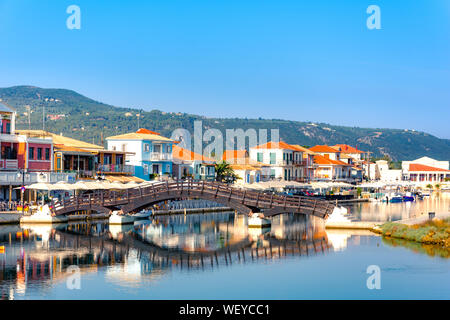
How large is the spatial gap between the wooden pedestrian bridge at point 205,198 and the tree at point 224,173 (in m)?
36.6

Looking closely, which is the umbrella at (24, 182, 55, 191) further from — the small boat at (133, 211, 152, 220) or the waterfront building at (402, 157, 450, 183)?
the waterfront building at (402, 157, 450, 183)

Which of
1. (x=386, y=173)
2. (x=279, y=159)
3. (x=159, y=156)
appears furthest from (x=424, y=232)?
(x=386, y=173)

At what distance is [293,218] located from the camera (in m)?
70.6

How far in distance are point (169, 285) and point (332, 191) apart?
3482 inches

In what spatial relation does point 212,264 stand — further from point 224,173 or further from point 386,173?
point 386,173

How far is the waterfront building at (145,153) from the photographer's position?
80.0 meters

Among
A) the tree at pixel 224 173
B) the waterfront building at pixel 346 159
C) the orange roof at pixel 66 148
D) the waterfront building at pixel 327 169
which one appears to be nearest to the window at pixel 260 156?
the tree at pixel 224 173

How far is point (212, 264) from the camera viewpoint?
37594mm

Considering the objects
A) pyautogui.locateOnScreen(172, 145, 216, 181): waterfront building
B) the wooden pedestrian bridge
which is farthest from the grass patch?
pyautogui.locateOnScreen(172, 145, 216, 181): waterfront building

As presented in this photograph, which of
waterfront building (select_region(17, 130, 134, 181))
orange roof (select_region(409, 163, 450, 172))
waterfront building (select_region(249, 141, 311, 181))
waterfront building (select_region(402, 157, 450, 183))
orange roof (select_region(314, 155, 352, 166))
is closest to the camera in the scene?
waterfront building (select_region(17, 130, 134, 181))

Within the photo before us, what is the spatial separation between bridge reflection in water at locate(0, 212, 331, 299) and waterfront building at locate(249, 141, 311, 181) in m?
47.1

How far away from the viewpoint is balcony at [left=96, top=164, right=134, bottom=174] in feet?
237

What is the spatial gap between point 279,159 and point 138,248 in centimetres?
6642

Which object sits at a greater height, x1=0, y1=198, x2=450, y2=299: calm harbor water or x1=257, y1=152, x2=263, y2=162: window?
x1=257, y1=152, x2=263, y2=162: window
